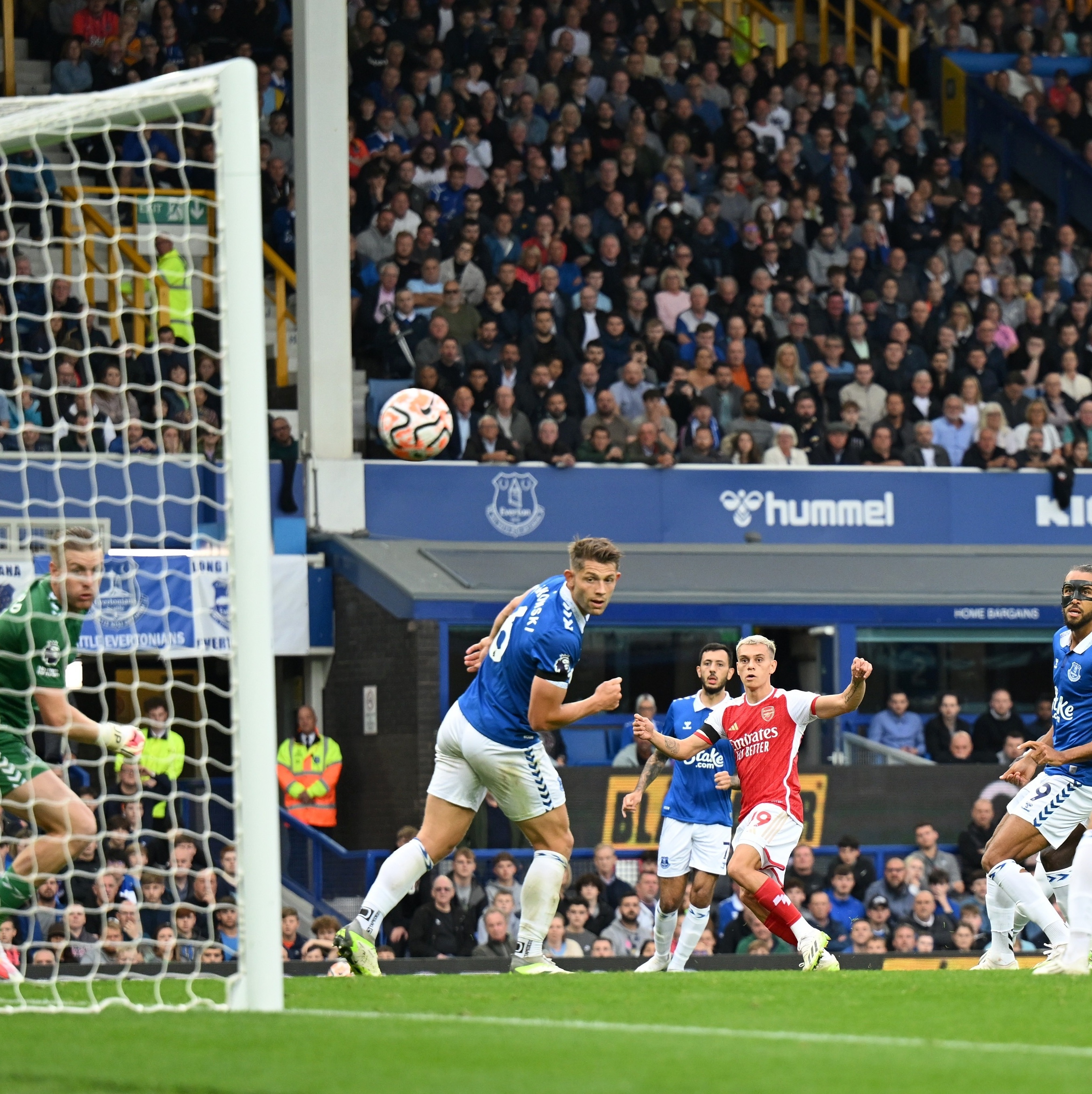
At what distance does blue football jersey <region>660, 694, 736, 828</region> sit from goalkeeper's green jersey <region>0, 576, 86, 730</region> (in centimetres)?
488

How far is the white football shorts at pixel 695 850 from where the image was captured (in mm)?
12859

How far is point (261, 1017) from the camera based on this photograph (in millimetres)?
7355

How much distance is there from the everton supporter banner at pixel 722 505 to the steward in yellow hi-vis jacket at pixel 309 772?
243 cm

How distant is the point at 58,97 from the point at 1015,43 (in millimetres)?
20021

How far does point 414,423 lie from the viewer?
1691cm

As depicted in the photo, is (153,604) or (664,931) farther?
(153,604)

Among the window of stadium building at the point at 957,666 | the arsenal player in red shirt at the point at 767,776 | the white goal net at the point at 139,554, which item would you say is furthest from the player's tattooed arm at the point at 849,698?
the window of stadium building at the point at 957,666

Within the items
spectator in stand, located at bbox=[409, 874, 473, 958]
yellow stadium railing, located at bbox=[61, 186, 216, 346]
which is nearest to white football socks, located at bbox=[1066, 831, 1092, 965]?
spectator in stand, located at bbox=[409, 874, 473, 958]

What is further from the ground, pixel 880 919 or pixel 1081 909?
pixel 1081 909

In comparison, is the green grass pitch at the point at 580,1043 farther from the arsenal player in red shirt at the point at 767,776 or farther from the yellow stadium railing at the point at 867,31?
the yellow stadium railing at the point at 867,31

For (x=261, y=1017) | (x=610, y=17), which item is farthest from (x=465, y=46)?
(x=261, y=1017)

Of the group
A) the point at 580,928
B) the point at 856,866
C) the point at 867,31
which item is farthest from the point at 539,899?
the point at 867,31

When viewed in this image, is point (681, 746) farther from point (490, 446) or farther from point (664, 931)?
point (490, 446)

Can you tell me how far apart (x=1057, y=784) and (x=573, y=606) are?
2.72 m
